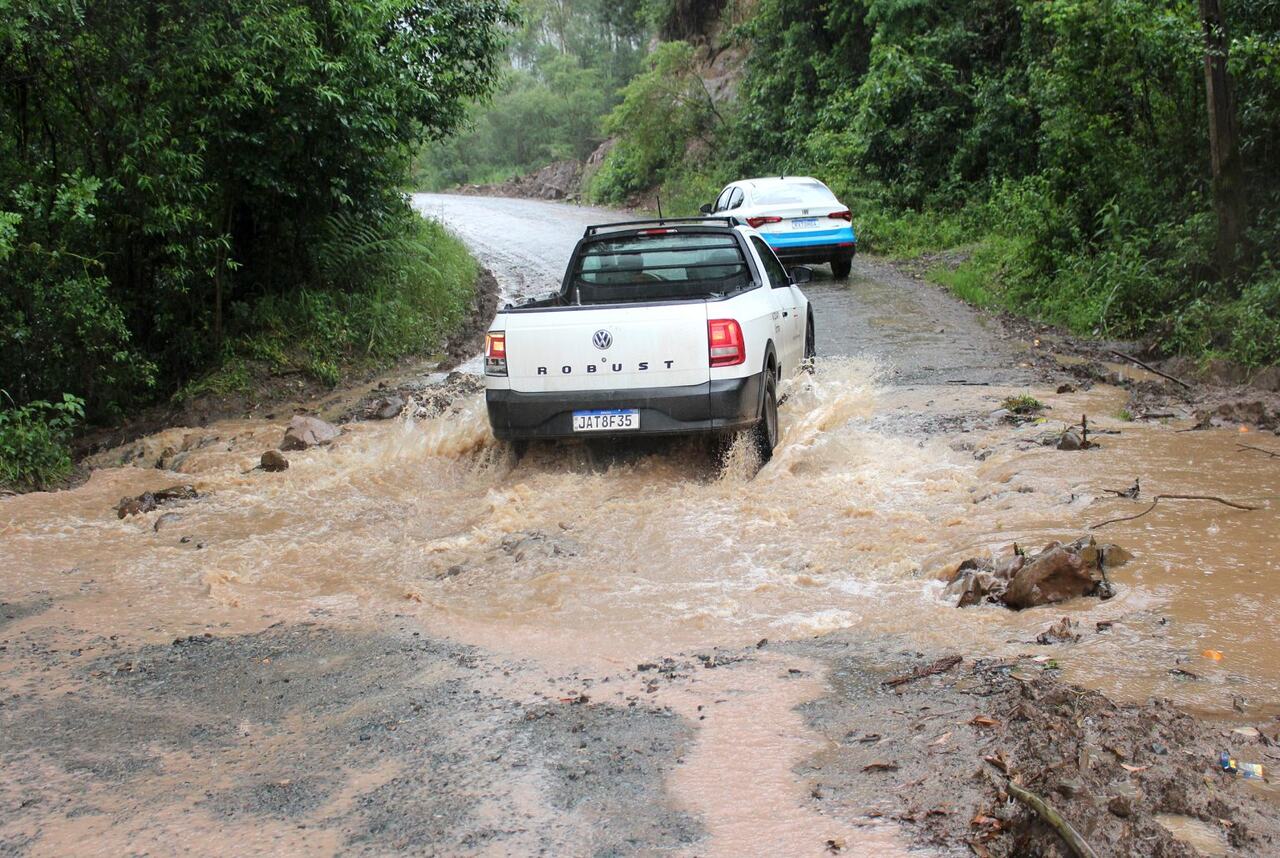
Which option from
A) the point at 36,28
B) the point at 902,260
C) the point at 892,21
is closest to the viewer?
the point at 36,28

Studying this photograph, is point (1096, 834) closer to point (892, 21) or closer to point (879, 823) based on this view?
point (879, 823)

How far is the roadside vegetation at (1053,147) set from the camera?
10938mm

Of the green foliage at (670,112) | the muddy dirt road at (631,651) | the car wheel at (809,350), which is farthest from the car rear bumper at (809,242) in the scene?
the green foliage at (670,112)

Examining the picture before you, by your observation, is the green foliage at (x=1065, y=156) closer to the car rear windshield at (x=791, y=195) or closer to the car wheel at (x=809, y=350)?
the car rear windshield at (x=791, y=195)

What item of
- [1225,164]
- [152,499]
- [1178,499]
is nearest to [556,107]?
[1225,164]

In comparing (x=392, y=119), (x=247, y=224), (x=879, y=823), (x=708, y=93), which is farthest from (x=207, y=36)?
(x=708, y=93)

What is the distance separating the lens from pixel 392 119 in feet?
38.3

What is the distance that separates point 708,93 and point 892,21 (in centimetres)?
1069

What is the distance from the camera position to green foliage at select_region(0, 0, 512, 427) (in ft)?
30.7

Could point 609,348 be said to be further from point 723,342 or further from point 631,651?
point 631,651

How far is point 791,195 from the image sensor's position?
1686 centimetres

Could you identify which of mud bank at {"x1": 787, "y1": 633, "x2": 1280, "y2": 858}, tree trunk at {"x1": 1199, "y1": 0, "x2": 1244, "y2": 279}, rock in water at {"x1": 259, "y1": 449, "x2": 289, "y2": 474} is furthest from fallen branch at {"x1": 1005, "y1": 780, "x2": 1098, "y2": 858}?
tree trunk at {"x1": 1199, "y1": 0, "x2": 1244, "y2": 279}

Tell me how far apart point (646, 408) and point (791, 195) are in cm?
1044

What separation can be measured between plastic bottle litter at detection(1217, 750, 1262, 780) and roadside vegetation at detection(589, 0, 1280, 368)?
7104 millimetres
